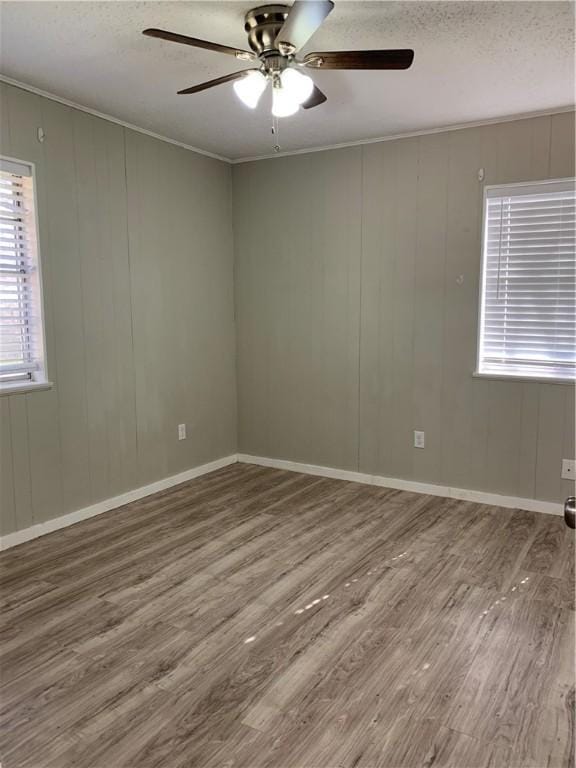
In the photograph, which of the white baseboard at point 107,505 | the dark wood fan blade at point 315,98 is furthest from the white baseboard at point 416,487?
the dark wood fan blade at point 315,98

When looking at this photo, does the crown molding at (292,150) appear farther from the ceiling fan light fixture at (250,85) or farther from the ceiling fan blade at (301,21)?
the ceiling fan blade at (301,21)

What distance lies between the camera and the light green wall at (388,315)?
372 centimetres

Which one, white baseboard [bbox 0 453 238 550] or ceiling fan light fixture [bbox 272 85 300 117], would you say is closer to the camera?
ceiling fan light fixture [bbox 272 85 300 117]

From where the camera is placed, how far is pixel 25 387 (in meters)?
3.21

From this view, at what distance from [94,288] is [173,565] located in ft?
5.86

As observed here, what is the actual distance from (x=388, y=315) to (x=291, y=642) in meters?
2.51

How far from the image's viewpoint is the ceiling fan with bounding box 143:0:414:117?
2025mm

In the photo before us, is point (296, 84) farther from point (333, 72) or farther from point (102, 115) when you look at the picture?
point (102, 115)

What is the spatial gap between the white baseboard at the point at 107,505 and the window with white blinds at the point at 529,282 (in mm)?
2277

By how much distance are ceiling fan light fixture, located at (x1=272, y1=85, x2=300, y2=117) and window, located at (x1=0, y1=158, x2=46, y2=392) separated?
1.56 m

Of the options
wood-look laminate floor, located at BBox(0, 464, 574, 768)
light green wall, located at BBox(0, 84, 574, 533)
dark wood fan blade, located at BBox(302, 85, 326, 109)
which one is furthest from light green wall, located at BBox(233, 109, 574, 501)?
dark wood fan blade, located at BBox(302, 85, 326, 109)

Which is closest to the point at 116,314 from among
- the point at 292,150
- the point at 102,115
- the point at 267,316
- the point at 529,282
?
the point at 102,115

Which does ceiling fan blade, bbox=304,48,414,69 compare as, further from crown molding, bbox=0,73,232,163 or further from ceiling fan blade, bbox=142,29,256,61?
crown molding, bbox=0,73,232,163

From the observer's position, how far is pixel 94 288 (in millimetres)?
3619
